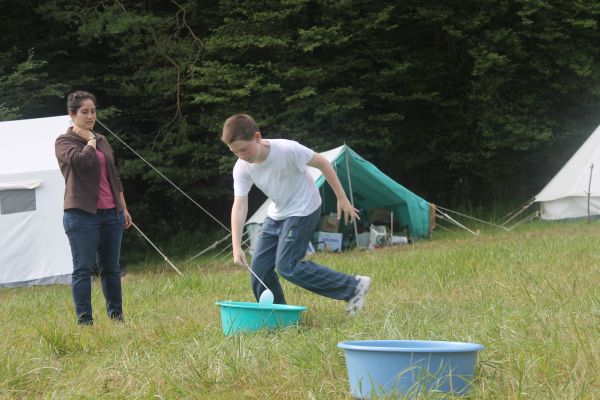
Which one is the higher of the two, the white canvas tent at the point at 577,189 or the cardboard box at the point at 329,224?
the white canvas tent at the point at 577,189

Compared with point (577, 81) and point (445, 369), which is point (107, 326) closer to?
point (445, 369)

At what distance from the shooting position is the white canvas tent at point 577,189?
42.2 feet

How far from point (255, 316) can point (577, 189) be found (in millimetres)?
10167

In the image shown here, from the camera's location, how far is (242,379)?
9.66 feet

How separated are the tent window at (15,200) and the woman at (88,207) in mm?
5762

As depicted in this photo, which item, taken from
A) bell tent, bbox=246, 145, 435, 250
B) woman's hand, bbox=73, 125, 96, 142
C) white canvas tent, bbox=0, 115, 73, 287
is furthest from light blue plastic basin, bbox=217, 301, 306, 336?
bell tent, bbox=246, 145, 435, 250

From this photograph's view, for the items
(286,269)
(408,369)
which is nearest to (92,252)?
(286,269)

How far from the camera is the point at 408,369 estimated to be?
7.78 feet

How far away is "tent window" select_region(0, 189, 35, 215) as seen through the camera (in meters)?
10.3

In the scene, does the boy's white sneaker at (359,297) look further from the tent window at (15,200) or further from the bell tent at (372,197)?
the bell tent at (372,197)

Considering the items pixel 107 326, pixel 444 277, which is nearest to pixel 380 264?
pixel 444 277

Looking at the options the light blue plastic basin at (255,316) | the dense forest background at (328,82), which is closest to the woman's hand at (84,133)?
the light blue plastic basin at (255,316)

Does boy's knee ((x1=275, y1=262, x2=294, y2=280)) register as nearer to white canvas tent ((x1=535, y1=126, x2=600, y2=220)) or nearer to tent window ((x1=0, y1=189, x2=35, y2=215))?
tent window ((x1=0, y1=189, x2=35, y2=215))

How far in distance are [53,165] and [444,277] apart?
20.9ft
